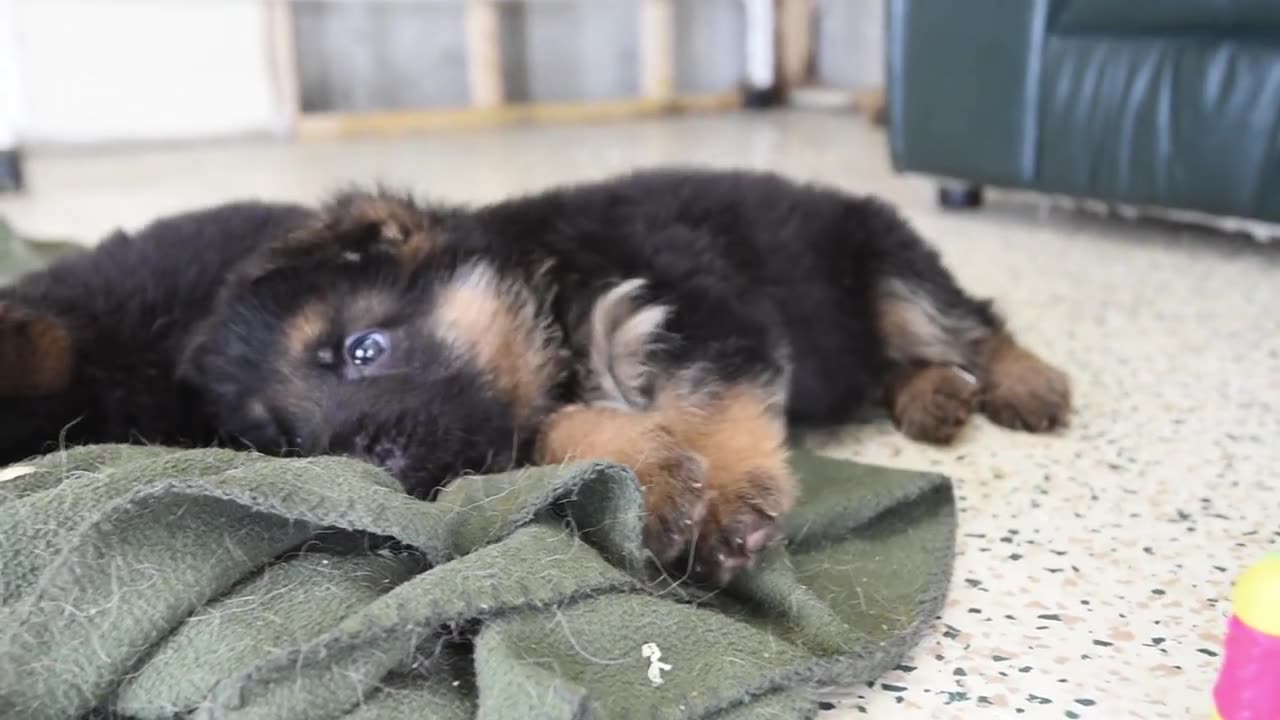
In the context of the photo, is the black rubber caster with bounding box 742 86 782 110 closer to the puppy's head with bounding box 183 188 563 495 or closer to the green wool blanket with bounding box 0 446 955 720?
the puppy's head with bounding box 183 188 563 495

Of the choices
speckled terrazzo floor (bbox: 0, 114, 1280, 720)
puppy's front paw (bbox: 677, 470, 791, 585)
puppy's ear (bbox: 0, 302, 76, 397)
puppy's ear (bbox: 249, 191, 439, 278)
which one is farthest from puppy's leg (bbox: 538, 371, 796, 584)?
puppy's ear (bbox: 0, 302, 76, 397)

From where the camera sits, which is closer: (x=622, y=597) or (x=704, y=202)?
(x=622, y=597)

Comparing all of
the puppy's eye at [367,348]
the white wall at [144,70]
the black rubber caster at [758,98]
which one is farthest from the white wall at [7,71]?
the black rubber caster at [758,98]

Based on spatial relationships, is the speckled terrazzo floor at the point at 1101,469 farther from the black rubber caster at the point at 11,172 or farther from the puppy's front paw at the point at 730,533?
the black rubber caster at the point at 11,172

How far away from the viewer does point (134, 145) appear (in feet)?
22.6

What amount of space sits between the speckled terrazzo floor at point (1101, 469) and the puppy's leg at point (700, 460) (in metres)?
0.24

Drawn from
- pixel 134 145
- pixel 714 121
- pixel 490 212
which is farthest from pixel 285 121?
pixel 490 212

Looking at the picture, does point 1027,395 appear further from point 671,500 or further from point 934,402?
point 671,500

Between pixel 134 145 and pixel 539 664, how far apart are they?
6786 mm

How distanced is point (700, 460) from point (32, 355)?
0.92 meters

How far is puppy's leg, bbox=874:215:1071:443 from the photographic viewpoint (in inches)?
78.3

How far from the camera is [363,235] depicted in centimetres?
172

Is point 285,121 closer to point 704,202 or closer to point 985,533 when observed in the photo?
point 704,202

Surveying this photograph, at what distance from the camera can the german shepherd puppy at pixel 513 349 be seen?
1538 millimetres
